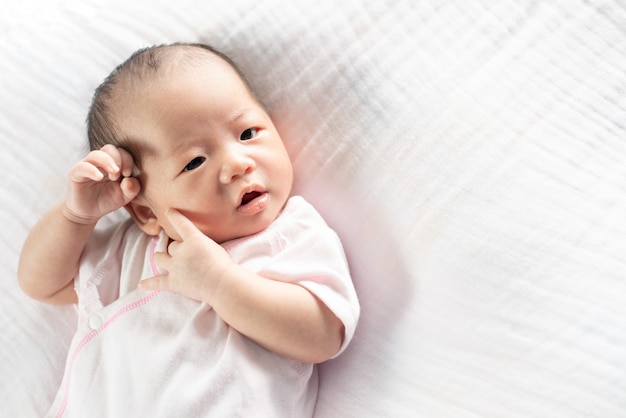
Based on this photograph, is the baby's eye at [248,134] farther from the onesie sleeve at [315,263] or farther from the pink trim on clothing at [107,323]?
the pink trim on clothing at [107,323]

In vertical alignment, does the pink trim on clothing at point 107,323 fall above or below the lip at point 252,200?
below

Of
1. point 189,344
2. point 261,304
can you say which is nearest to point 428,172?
point 261,304

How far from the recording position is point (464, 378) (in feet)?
3.38

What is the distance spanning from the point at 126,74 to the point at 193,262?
33cm

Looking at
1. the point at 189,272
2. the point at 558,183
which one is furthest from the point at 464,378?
the point at 189,272

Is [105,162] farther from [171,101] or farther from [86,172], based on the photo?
[171,101]

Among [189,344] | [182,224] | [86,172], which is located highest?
[86,172]

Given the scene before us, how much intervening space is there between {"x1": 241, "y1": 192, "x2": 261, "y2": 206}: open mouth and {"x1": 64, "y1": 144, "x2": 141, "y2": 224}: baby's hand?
176 millimetres

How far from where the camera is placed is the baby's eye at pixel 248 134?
1179 millimetres

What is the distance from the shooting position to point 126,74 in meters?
1.19

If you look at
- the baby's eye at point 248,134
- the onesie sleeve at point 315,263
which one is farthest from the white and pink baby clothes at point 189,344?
the baby's eye at point 248,134

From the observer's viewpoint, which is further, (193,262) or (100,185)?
(100,185)

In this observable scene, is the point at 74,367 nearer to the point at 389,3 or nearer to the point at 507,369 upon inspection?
the point at 507,369

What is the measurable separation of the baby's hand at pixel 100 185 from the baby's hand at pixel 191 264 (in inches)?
3.9
